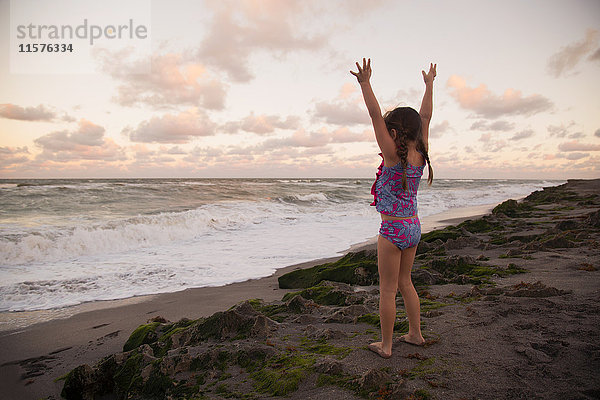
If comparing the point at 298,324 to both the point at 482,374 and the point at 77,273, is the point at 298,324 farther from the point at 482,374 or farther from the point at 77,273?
the point at 77,273

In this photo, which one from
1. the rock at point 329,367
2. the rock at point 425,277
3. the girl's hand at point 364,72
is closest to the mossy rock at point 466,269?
the rock at point 425,277

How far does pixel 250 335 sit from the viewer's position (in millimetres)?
3547

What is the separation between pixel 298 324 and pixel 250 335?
2.08 ft

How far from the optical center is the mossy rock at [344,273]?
19.1 feet

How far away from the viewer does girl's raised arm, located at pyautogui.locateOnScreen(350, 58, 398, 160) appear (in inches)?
105

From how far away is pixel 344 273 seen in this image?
6070 millimetres

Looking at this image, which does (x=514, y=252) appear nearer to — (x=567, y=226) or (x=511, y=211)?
(x=567, y=226)

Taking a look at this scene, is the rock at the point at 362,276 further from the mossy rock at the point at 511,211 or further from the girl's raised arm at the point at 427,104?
the mossy rock at the point at 511,211

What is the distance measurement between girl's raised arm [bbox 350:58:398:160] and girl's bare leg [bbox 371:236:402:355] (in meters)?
0.77

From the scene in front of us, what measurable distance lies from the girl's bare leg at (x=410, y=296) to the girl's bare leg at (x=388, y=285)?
12 centimetres

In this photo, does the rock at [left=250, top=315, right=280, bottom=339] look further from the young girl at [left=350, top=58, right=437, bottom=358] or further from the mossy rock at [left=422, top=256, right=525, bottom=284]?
the mossy rock at [left=422, top=256, right=525, bottom=284]

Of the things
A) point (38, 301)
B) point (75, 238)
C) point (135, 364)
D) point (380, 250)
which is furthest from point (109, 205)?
point (380, 250)

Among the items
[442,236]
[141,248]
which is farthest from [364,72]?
[141,248]

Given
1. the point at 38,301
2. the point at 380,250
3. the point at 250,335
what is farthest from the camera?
the point at 38,301
